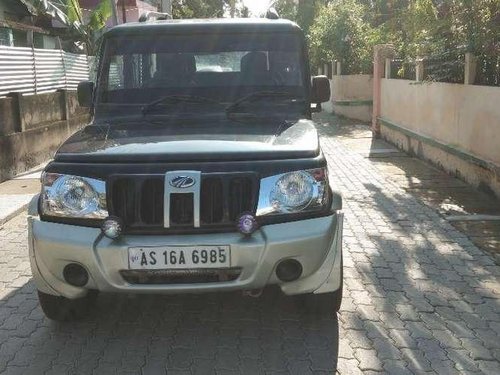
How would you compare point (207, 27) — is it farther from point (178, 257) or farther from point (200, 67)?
point (178, 257)

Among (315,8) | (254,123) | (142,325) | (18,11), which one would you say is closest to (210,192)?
(254,123)

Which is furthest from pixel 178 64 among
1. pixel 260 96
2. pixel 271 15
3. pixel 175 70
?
pixel 271 15

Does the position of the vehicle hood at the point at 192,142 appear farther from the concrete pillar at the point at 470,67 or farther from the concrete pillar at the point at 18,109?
the concrete pillar at the point at 18,109

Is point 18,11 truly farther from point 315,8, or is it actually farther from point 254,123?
point 315,8

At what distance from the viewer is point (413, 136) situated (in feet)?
36.5

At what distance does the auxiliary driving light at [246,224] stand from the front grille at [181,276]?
0.71 feet

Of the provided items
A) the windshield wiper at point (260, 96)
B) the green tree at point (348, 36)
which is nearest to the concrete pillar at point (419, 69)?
the windshield wiper at point (260, 96)

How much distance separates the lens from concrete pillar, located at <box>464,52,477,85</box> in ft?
27.0

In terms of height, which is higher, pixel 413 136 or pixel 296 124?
pixel 296 124

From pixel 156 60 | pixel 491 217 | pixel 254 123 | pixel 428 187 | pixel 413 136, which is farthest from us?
pixel 413 136

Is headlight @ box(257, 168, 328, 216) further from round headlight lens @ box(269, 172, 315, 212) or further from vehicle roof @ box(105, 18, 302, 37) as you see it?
vehicle roof @ box(105, 18, 302, 37)

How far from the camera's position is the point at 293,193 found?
324 cm

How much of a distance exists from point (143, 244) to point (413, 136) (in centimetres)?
891

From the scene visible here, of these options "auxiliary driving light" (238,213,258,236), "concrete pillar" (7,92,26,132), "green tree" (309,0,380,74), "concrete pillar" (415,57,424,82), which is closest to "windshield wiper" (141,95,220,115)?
"auxiliary driving light" (238,213,258,236)
